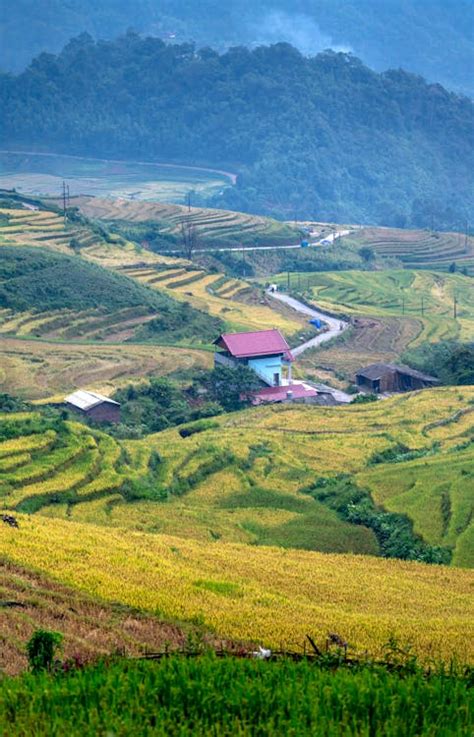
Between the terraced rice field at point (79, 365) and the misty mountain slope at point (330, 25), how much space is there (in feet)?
445

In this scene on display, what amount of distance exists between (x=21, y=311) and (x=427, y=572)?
28.7 metres

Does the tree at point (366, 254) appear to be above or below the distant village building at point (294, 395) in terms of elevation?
above

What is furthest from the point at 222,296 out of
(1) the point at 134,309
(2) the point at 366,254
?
(2) the point at 366,254

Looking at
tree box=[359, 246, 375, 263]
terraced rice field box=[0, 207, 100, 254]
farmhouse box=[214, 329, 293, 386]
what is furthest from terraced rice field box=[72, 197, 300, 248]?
farmhouse box=[214, 329, 293, 386]

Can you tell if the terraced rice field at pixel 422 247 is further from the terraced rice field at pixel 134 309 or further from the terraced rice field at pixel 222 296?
the terraced rice field at pixel 134 309

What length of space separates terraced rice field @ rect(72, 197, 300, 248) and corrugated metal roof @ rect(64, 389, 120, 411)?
37.1 m

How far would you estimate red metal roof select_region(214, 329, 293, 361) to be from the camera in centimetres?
3312

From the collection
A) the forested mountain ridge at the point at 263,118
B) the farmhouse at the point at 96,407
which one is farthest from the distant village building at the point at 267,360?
the forested mountain ridge at the point at 263,118

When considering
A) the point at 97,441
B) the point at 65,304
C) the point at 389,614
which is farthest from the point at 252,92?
the point at 389,614

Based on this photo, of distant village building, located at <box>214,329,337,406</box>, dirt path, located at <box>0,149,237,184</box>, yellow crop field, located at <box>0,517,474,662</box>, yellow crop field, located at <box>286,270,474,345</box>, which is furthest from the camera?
dirt path, located at <box>0,149,237,184</box>

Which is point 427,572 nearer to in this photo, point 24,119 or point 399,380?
point 399,380

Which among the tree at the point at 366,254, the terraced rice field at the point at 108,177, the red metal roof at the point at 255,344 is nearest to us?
the red metal roof at the point at 255,344

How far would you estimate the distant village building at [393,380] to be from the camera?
3612 centimetres

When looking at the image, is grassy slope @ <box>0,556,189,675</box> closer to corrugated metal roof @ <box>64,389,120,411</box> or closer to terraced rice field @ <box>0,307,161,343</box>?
corrugated metal roof @ <box>64,389,120,411</box>
